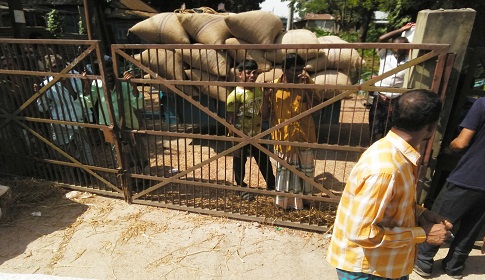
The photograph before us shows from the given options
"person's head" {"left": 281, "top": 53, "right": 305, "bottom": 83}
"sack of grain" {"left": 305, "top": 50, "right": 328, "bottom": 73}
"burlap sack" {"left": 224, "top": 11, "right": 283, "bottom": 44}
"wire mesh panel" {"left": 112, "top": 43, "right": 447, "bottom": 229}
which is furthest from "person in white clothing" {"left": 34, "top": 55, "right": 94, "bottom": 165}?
"sack of grain" {"left": 305, "top": 50, "right": 328, "bottom": 73}

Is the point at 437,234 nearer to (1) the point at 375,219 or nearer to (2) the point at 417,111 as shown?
(1) the point at 375,219

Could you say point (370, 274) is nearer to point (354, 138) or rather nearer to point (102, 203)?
point (102, 203)

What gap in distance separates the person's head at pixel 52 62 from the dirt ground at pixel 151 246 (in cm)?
171

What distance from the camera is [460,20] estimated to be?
2.49 meters

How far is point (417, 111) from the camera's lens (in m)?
1.39

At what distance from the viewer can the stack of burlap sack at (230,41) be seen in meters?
4.50

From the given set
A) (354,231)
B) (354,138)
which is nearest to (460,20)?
(354,231)

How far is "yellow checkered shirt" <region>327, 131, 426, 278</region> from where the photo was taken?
1380 mm

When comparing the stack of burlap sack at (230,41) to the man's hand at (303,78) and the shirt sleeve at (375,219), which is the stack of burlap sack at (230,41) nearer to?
the man's hand at (303,78)

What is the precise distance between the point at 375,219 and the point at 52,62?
389cm

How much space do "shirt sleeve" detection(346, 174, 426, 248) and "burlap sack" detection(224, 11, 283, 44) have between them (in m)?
3.65

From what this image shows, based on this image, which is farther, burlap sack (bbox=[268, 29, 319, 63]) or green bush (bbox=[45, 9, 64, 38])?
green bush (bbox=[45, 9, 64, 38])

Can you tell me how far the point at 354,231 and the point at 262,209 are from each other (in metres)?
2.30

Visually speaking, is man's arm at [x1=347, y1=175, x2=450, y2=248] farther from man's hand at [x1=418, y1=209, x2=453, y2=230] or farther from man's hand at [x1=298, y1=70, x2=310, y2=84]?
man's hand at [x1=298, y1=70, x2=310, y2=84]
